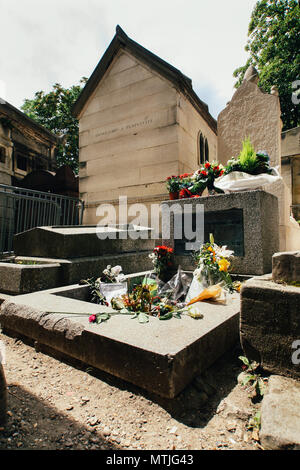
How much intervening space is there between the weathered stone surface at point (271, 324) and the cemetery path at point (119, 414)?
0.34 m

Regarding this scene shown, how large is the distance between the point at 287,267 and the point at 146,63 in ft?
27.3

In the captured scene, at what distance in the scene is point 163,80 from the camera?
25.0 feet

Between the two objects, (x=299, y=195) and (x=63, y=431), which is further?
(x=299, y=195)

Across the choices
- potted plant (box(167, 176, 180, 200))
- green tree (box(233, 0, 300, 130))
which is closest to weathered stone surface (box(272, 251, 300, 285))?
potted plant (box(167, 176, 180, 200))

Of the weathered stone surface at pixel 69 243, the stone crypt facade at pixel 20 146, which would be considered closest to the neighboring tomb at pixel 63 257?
the weathered stone surface at pixel 69 243

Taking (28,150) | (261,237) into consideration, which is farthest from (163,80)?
(28,150)

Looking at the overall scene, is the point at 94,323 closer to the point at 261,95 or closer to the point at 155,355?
the point at 155,355

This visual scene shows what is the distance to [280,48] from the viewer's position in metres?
16.2

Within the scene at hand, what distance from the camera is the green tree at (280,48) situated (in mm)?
15305

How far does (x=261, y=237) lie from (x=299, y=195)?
1369 cm

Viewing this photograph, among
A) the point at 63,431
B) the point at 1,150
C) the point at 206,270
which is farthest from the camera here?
the point at 1,150

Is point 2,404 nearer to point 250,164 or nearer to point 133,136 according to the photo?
point 250,164

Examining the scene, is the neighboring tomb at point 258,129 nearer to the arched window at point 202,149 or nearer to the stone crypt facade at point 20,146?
the arched window at point 202,149

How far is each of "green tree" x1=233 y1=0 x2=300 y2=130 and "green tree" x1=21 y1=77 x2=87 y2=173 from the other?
12.9m
